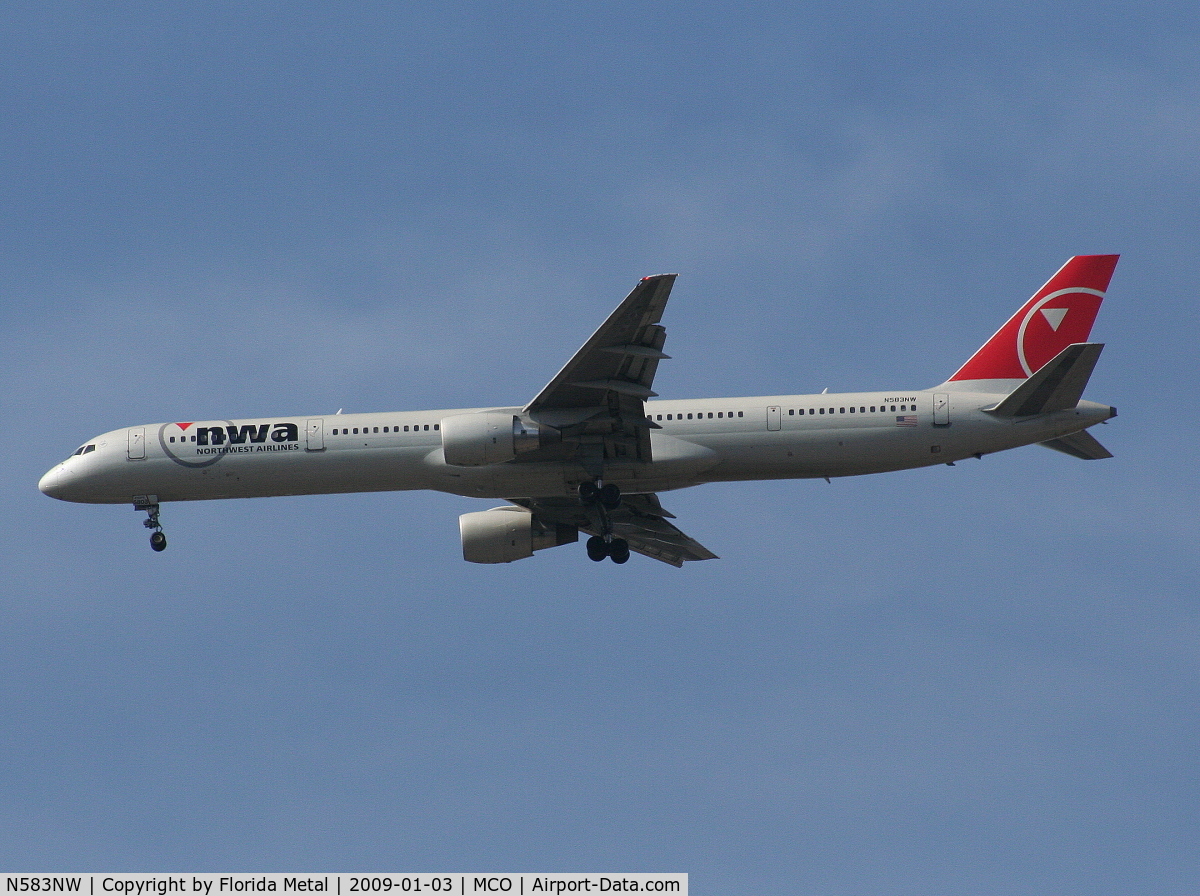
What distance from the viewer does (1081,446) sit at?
39375 mm

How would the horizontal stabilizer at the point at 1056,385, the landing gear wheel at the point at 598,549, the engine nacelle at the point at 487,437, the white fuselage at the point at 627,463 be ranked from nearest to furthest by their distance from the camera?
the horizontal stabilizer at the point at 1056,385
the engine nacelle at the point at 487,437
the white fuselage at the point at 627,463
the landing gear wheel at the point at 598,549

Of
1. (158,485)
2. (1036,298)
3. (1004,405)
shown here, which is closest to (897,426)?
(1004,405)

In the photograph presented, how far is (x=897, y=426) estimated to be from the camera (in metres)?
39.2

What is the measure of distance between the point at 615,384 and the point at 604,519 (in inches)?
199

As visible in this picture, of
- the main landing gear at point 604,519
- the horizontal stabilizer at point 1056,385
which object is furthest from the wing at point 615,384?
the horizontal stabilizer at point 1056,385

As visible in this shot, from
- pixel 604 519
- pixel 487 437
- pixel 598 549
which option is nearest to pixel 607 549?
pixel 598 549

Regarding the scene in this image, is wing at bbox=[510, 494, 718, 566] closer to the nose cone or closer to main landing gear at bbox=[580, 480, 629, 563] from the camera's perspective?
main landing gear at bbox=[580, 480, 629, 563]

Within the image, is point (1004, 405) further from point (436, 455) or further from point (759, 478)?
point (436, 455)

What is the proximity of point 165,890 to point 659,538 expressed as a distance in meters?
20.2

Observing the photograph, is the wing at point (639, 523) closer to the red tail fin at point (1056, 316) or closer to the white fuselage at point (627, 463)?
the white fuselage at point (627, 463)

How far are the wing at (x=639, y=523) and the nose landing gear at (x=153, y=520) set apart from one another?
398 inches

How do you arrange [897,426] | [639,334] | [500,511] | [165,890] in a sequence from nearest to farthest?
[165,890], [639,334], [897,426], [500,511]

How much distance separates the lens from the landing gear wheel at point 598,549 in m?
42.2

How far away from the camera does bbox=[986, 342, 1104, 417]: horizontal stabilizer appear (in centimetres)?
3684
